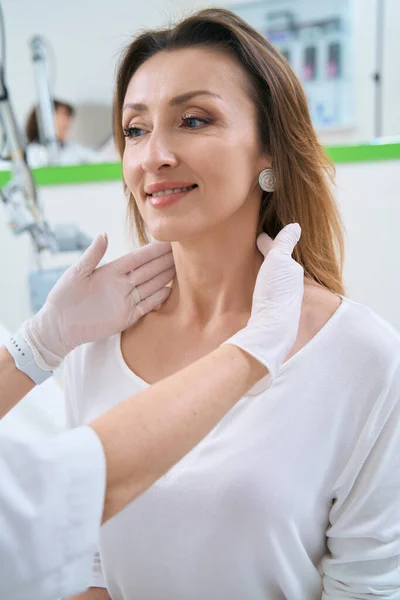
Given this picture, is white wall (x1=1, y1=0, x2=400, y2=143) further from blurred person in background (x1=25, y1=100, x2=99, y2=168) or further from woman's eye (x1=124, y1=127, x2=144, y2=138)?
woman's eye (x1=124, y1=127, x2=144, y2=138)

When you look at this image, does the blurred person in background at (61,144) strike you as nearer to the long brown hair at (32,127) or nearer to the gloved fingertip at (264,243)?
the long brown hair at (32,127)

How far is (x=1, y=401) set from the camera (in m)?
1.22

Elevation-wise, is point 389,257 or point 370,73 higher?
point 370,73

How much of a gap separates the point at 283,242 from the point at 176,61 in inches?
A: 15.5

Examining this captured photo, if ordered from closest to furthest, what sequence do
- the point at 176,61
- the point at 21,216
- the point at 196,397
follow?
the point at 196,397 → the point at 176,61 → the point at 21,216

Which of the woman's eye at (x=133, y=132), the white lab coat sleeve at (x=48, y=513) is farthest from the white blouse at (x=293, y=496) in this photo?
the woman's eye at (x=133, y=132)

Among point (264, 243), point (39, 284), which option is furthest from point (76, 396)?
point (39, 284)

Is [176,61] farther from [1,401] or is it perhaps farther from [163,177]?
[1,401]

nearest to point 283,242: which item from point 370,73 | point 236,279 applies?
point 236,279

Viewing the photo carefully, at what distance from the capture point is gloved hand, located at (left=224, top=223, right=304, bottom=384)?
92 centimetres

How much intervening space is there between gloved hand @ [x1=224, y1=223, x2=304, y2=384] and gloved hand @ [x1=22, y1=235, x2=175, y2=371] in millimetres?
343

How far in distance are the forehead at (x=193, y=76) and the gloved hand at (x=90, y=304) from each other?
1.06 ft

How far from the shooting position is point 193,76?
3.64 feet

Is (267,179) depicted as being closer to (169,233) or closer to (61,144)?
(169,233)
